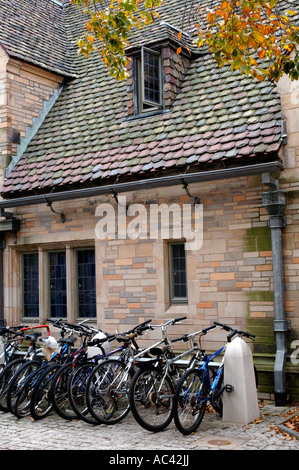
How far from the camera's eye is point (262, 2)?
6.61 m

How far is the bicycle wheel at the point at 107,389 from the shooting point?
7461 mm

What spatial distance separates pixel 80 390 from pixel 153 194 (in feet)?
11.9

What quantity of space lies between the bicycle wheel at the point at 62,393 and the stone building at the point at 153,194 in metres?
2.22

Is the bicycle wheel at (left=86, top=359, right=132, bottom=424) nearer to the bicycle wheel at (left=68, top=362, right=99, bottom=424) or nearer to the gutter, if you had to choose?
the bicycle wheel at (left=68, top=362, right=99, bottom=424)

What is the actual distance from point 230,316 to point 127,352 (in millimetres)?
1883

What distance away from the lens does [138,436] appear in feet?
22.6

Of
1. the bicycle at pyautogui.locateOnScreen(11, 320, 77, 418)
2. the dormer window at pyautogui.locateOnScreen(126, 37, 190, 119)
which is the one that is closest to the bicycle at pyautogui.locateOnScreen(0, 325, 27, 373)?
the bicycle at pyautogui.locateOnScreen(11, 320, 77, 418)

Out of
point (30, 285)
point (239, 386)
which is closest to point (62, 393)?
point (239, 386)

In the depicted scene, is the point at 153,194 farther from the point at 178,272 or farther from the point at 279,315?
the point at 279,315

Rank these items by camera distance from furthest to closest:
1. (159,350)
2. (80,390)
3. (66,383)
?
(66,383) → (80,390) → (159,350)

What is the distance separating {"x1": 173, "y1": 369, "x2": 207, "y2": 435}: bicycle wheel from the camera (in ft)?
22.4

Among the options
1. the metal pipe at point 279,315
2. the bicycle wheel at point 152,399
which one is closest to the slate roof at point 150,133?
the metal pipe at point 279,315

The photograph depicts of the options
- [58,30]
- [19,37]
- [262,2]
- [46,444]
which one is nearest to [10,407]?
[46,444]

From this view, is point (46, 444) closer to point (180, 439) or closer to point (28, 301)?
point (180, 439)
